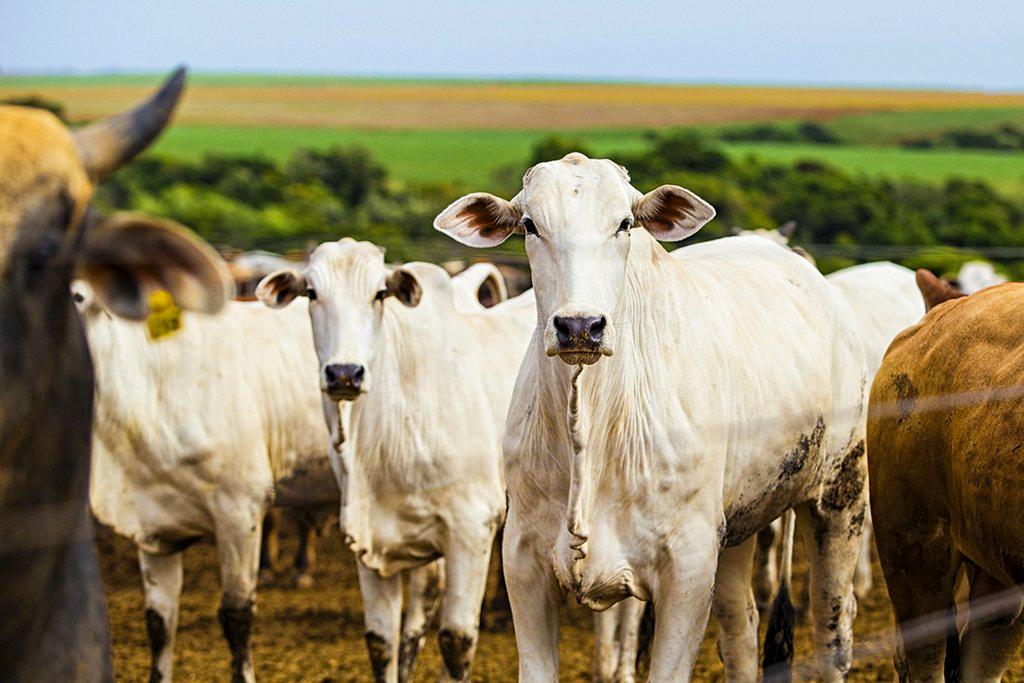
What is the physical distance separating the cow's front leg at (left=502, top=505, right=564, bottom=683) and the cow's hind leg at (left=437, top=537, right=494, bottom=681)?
2.06 metres

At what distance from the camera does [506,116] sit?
2373 inches

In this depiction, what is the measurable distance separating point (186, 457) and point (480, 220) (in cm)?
346

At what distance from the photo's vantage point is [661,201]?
462 centimetres

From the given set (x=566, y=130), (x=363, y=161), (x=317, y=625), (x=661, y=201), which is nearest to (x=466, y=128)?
(x=566, y=130)

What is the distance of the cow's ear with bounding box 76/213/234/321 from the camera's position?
2.72m

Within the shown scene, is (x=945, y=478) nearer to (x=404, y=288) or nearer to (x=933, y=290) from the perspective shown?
(x=933, y=290)

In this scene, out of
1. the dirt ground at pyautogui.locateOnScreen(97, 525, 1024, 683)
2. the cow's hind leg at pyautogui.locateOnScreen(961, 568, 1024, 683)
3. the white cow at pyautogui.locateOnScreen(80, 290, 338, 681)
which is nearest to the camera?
the cow's hind leg at pyautogui.locateOnScreen(961, 568, 1024, 683)

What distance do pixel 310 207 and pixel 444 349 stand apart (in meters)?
29.1

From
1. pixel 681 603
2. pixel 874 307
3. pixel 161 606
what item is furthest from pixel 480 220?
pixel 874 307

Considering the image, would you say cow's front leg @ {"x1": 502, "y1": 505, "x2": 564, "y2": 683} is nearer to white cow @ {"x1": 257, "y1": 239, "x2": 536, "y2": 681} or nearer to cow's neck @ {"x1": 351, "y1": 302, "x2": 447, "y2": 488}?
white cow @ {"x1": 257, "y1": 239, "x2": 536, "y2": 681}

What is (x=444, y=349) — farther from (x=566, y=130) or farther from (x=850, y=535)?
(x=566, y=130)

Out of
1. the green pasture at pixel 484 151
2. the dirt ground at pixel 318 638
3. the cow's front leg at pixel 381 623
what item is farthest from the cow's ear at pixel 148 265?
A: the green pasture at pixel 484 151

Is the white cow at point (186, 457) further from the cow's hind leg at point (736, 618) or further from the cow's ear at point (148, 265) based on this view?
the cow's ear at point (148, 265)

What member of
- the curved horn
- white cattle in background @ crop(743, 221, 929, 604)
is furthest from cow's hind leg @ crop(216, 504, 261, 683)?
the curved horn
